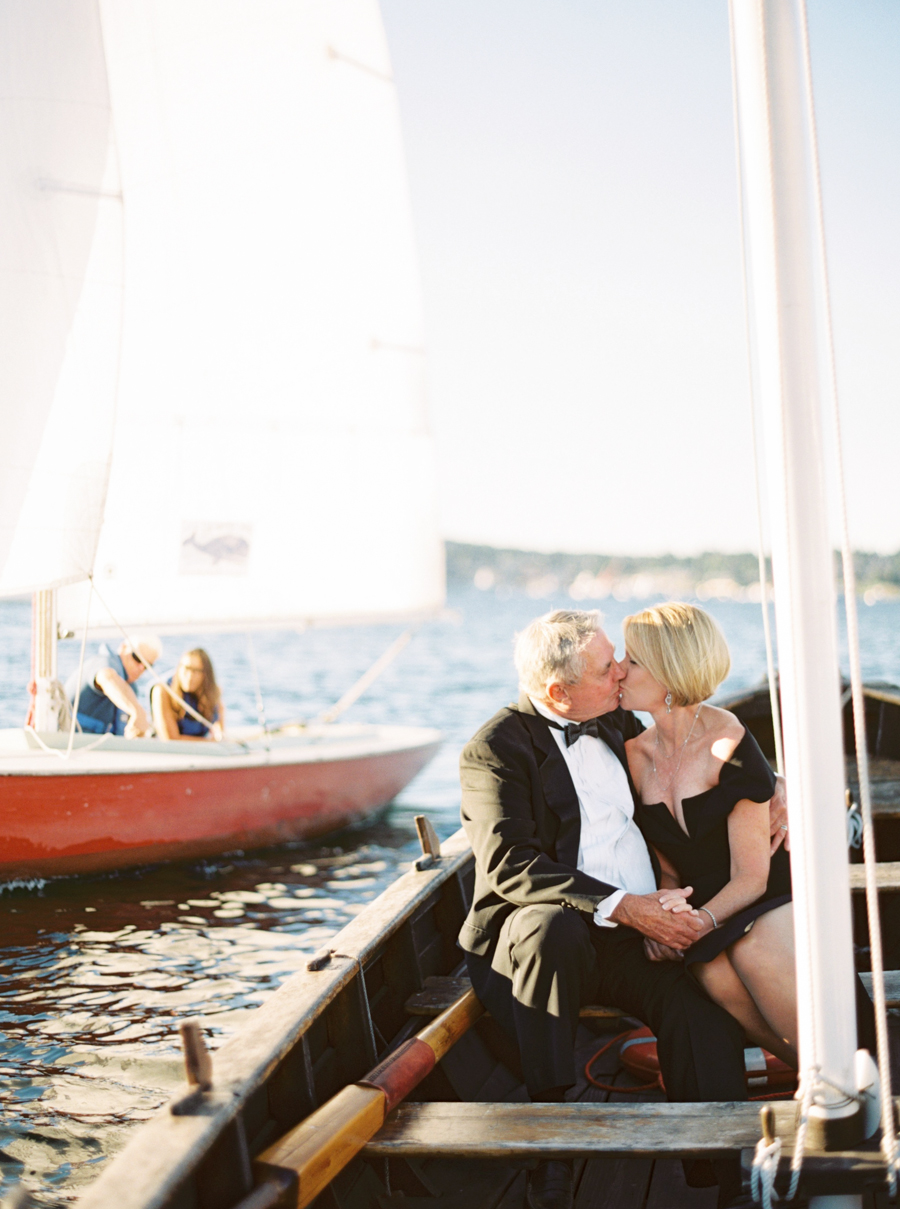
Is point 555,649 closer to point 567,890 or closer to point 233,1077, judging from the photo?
point 567,890

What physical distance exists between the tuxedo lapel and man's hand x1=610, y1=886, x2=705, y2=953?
22 cm

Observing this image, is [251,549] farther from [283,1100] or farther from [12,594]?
[283,1100]

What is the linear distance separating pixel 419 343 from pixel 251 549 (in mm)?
2847

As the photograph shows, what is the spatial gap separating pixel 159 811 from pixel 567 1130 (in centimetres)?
580

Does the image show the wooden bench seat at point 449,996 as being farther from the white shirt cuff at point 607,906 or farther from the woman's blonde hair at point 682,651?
the woman's blonde hair at point 682,651

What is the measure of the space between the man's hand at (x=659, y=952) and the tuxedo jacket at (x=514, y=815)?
0.58 ft

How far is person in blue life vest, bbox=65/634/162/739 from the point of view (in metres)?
7.96

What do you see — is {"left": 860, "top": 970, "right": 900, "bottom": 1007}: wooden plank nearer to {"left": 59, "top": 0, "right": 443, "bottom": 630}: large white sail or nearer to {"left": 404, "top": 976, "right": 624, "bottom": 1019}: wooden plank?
{"left": 404, "top": 976, "right": 624, "bottom": 1019}: wooden plank

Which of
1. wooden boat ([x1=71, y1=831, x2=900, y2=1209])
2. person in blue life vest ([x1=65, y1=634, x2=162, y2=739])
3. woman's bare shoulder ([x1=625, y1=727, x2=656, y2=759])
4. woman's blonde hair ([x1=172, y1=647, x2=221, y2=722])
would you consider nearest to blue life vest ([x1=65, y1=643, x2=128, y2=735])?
person in blue life vest ([x1=65, y1=634, x2=162, y2=739])

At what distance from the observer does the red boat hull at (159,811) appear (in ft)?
22.9

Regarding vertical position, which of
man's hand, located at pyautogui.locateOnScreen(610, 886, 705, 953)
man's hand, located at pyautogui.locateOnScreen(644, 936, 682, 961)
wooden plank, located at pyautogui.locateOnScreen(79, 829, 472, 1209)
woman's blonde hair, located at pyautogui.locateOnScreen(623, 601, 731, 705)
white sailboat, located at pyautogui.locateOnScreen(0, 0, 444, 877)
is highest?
white sailboat, located at pyautogui.locateOnScreen(0, 0, 444, 877)

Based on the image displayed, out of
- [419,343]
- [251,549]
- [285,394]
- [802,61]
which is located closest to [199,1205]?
[802,61]

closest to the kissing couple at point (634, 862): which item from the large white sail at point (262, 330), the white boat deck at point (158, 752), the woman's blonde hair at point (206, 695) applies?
the white boat deck at point (158, 752)

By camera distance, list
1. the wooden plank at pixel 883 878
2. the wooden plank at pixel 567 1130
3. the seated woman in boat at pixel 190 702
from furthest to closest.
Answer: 1. the seated woman in boat at pixel 190 702
2. the wooden plank at pixel 883 878
3. the wooden plank at pixel 567 1130
